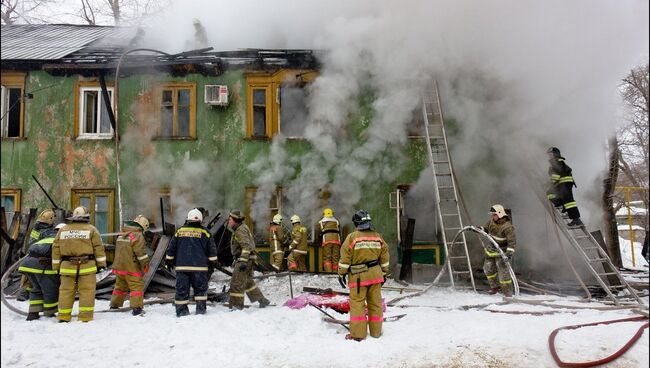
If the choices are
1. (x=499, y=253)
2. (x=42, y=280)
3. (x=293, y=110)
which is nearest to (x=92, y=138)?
(x=293, y=110)

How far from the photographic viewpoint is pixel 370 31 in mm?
10547

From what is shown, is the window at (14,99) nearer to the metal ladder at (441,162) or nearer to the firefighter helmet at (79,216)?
the firefighter helmet at (79,216)

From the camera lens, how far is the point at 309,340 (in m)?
5.35

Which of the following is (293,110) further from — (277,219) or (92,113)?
(92,113)

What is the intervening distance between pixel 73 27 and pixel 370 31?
11.0 meters

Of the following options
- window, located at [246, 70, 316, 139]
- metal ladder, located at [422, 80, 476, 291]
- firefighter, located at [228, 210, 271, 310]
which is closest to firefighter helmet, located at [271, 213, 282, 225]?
window, located at [246, 70, 316, 139]

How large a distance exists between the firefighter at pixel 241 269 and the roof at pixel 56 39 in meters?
7.26

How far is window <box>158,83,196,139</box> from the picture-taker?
36.8ft

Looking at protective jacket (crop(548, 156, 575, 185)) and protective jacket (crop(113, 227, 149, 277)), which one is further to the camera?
protective jacket (crop(548, 156, 575, 185))

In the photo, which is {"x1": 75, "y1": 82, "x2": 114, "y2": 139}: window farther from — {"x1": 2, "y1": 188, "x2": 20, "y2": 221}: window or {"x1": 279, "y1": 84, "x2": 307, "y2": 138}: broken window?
{"x1": 279, "y1": 84, "x2": 307, "y2": 138}: broken window

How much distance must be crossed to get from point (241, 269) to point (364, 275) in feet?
7.95

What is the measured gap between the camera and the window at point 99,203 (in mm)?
10914

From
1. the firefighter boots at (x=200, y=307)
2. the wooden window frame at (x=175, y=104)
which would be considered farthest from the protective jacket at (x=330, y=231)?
the wooden window frame at (x=175, y=104)

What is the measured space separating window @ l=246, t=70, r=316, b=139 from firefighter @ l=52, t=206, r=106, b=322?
18.1ft
